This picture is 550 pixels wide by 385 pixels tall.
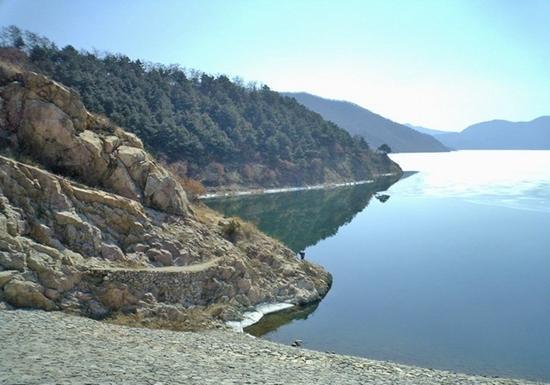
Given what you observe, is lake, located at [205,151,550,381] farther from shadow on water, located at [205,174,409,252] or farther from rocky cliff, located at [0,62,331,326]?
rocky cliff, located at [0,62,331,326]

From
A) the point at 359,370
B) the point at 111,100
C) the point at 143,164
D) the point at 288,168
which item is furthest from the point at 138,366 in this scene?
the point at 288,168

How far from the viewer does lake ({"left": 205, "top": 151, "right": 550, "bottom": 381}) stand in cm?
2151

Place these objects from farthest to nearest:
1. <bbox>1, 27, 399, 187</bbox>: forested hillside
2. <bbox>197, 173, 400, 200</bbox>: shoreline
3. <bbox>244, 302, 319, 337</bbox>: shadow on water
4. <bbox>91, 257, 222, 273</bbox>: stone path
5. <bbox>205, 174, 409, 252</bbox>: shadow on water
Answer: <bbox>197, 173, 400, 200</bbox>: shoreline < <bbox>1, 27, 399, 187</bbox>: forested hillside < <bbox>205, 174, 409, 252</bbox>: shadow on water < <bbox>244, 302, 319, 337</bbox>: shadow on water < <bbox>91, 257, 222, 273</bbox>: stone path

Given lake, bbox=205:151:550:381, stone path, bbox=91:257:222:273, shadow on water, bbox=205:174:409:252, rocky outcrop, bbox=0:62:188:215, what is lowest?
lake, bbox=205:151:550:381

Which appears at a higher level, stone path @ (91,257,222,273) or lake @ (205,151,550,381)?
stone path @ (91,257,222,273)

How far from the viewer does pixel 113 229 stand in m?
21.0

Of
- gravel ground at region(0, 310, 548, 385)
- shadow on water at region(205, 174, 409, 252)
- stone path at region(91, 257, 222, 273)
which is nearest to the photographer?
gravel ground at region(0, 310, 548, 385)

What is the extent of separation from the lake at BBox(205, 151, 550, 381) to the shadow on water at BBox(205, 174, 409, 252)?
266 mm

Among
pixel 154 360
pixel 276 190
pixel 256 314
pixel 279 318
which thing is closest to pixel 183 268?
pixel 256 314

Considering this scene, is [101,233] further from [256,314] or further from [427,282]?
[427,282]

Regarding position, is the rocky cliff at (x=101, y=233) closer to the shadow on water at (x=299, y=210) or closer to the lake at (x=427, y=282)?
the lake at (x=427, y=282)

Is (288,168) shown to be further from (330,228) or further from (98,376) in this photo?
(98,376)

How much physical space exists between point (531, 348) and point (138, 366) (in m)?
17.9

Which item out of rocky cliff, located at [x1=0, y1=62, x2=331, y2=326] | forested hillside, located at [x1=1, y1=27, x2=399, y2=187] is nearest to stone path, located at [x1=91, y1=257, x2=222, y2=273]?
rocky cliff, located at [x1=0, y1=62, x2=331, y2=326]
